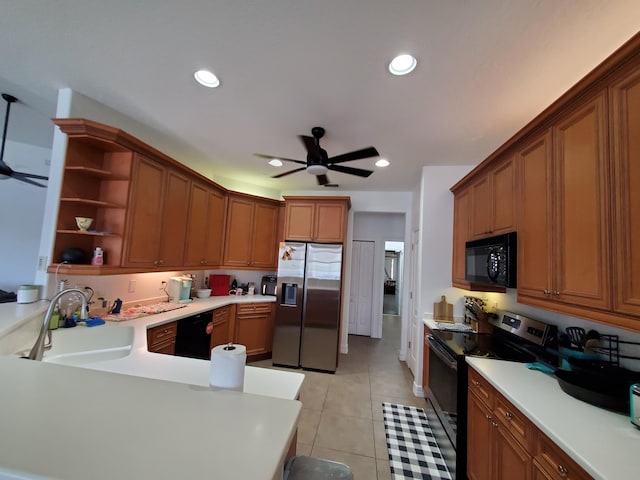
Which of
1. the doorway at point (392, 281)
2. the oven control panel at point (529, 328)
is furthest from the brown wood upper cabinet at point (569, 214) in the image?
the doorway at point (392, 281)

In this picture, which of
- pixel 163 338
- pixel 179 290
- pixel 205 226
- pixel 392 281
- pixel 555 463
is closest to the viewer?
pixel 555 463

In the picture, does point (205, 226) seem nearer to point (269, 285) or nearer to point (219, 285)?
point (219, 285)

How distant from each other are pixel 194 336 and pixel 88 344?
104cm

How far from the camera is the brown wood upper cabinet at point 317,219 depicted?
379cm

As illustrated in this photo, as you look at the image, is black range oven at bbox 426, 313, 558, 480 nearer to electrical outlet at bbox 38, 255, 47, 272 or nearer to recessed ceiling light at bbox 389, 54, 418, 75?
recessed ceiling light at bbox 389, 54, 418, 75

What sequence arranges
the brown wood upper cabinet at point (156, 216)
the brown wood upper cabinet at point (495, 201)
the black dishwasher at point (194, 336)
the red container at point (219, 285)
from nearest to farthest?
the brown wood upper cabinet at point (495, 201)
the brown wood upper cabinet at point (156, 216)
the black dishwasher at point (194, 336)
the red container at point (219, 285)

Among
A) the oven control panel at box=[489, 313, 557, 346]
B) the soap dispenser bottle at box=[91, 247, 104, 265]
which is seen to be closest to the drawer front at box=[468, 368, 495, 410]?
the oven control panel at box=[489, 313, 557, 346]

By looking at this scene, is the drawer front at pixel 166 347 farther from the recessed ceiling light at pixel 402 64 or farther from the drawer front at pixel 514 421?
the recessed ceiling light at pixel 402 64

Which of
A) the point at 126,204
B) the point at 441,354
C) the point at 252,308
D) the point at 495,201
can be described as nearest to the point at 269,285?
the point at 252,308

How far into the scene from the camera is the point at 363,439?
228cm

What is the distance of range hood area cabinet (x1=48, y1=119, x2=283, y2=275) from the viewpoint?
85.8 inches

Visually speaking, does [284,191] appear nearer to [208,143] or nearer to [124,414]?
[208,143]

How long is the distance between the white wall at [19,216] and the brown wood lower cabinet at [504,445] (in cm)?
531

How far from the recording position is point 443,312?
3.06 m
